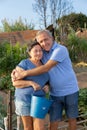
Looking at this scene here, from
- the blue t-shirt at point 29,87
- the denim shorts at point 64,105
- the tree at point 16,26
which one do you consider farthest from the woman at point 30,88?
the tree at point 16,26

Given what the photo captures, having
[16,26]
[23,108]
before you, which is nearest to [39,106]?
[23,108]

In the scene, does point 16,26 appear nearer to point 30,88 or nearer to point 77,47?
point 77,47

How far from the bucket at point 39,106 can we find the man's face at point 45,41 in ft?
1.77

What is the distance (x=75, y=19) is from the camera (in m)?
21.8

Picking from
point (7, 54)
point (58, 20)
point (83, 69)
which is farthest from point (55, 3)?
point (7, 54)

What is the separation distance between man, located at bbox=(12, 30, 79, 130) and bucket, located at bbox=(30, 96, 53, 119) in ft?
0.58

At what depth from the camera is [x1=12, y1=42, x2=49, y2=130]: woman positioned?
3791 mm

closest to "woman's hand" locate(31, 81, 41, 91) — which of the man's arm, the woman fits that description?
the woman

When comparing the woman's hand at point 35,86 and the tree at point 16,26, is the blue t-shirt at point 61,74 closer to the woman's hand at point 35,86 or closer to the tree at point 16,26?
the woman's hand at point 35,86

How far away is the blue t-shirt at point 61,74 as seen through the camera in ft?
12.9

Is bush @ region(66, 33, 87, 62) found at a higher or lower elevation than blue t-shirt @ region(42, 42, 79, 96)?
lower

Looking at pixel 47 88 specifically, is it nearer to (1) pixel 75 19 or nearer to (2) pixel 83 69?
(2) pixel 83 69

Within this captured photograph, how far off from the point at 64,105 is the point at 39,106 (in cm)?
41

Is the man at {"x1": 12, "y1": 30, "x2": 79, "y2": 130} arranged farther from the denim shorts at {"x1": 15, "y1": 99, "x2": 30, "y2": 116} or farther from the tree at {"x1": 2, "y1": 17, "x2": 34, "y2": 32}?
the tree at {"x1": 2, "y1": 17, "x2": 34, "y2": 32}
